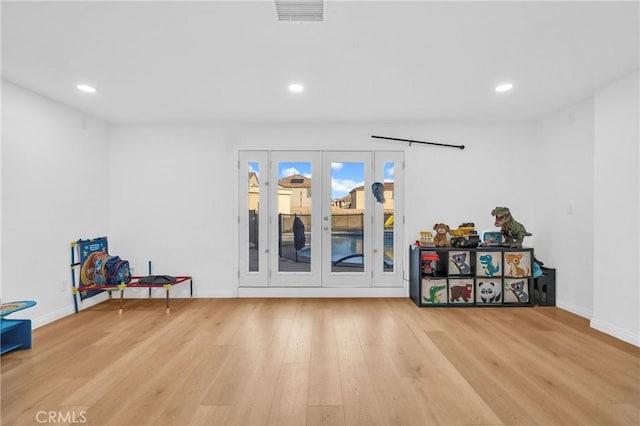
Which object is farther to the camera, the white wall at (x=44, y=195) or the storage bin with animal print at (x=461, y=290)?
the storage bin with animal print at (x=461, y=290)

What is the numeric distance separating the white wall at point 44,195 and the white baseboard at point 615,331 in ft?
20.4

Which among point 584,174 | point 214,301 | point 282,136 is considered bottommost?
point 214,301

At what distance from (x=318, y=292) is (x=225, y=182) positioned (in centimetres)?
219

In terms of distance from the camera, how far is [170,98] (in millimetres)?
3770

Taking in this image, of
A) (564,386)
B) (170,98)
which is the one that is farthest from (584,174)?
(170,98)

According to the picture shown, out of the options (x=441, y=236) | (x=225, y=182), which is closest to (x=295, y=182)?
(x=225, y=182)

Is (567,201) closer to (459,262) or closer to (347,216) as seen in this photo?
(459,262)

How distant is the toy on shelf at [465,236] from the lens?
4.39m

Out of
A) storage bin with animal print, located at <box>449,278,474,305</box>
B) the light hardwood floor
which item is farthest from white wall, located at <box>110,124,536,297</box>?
the light hardwood floor

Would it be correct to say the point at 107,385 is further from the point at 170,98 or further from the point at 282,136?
the point at 282,136

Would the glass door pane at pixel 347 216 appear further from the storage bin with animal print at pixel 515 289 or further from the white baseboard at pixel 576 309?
the white baseboard at pixel 576 309

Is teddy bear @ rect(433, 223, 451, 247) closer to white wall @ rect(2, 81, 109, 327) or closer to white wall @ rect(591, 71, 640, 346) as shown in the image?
white wall @ rect(591, 71, 640, 346)

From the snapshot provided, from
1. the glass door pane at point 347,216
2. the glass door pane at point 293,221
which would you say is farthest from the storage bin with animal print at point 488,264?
the glass door pane at point 293,221

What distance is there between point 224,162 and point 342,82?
7.72 ft
